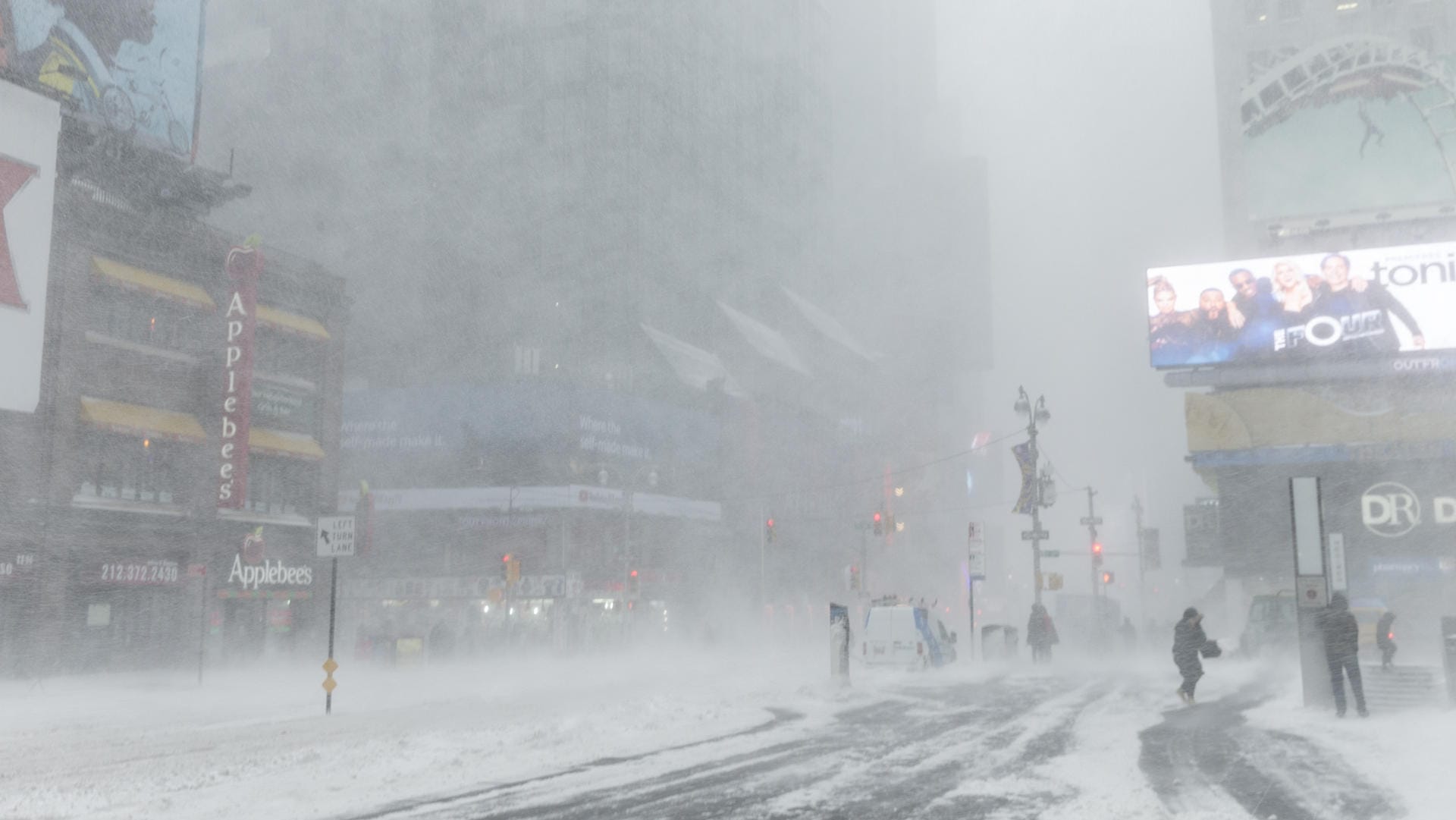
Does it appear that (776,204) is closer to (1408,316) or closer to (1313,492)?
(1408,316)

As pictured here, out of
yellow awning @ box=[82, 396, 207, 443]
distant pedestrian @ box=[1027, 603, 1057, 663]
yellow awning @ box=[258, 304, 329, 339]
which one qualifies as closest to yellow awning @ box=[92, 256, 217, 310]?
yellow awning @ box=[258, 304, 329, 339]

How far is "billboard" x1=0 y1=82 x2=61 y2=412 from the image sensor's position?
28031 millimetres

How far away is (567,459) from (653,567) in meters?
7.36

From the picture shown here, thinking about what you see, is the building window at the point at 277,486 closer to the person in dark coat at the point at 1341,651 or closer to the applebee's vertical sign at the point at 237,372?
the applebee's vertical sign at the point at 237,372

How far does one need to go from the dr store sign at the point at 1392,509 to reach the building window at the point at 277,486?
144 feet

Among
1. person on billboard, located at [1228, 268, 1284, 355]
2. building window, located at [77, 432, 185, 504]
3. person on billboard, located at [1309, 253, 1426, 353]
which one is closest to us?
building window, located at [77, 432, 185, 504]

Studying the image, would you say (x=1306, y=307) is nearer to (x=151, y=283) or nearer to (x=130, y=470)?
(x=151, y=283)

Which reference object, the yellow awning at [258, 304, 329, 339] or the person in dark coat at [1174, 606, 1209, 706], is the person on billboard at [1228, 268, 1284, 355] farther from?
the yellow awning at [258, 304, 329, 339]

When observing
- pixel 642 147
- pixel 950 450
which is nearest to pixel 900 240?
pixel 950 450

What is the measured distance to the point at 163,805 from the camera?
961 centimetres

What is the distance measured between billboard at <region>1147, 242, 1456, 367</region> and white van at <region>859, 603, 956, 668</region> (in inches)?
1150

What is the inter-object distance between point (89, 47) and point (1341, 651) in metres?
32.9

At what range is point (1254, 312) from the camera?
50312 millimetres

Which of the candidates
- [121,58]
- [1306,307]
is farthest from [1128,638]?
[121,58]
